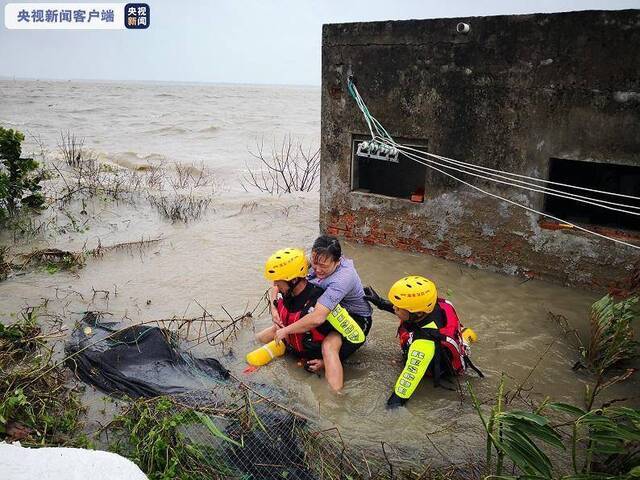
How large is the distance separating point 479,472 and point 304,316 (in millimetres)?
1886

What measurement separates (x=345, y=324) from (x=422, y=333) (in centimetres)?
79

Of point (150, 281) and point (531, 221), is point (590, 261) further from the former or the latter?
point (150, 281)

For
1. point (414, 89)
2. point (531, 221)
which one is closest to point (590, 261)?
point (531, 221)

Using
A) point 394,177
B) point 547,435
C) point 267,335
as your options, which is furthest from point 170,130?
point 547,435

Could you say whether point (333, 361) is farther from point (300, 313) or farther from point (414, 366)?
point (414, 366)

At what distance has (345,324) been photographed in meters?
4.68

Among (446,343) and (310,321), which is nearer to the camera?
(446,343)

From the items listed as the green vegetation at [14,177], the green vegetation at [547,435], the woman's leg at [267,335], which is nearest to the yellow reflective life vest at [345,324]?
the woman's leg at [267,335]

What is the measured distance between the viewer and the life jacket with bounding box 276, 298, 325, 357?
187 inches

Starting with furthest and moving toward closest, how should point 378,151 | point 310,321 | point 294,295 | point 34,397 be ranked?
point 378,151, point 294,295, point 310,321, point 34,397

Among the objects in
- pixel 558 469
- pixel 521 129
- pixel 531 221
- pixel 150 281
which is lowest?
pixel 558 469

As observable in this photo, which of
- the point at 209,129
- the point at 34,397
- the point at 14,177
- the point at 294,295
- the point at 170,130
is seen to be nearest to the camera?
the point at 34,397

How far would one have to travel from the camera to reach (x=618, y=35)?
543 cm

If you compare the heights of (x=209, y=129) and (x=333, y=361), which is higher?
(x=209, y=129)
